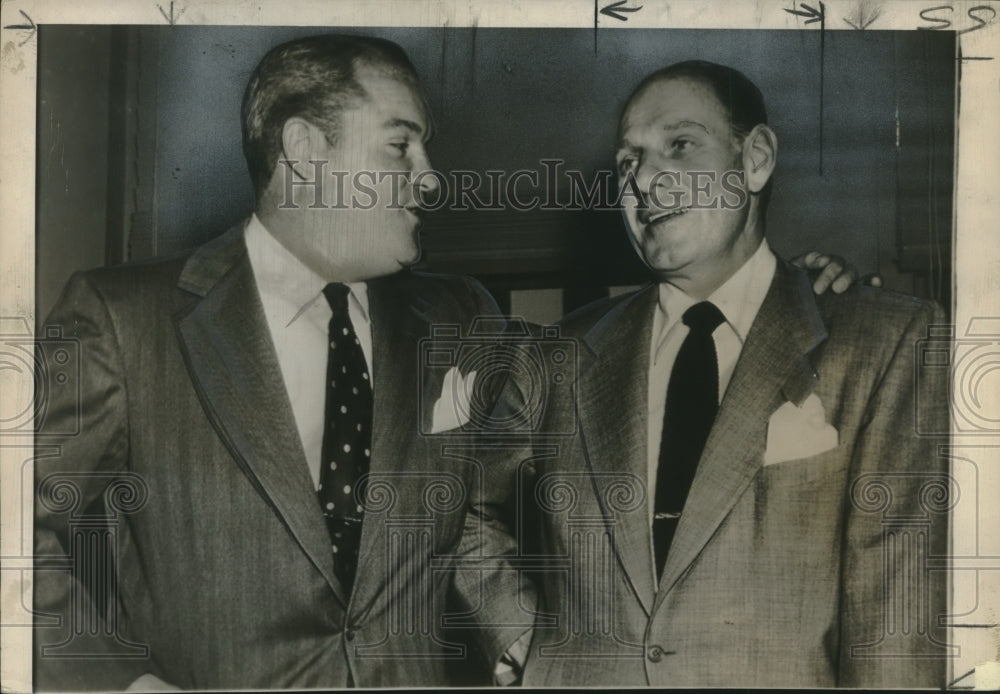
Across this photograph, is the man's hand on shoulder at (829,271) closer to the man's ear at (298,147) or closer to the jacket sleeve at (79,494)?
the man's ear at (298,147)

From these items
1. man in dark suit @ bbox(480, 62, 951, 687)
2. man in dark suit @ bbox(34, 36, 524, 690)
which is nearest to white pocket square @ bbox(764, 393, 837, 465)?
man in dark suit @ bbox(480, 62, 951, 687)

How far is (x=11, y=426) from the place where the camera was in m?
3.91

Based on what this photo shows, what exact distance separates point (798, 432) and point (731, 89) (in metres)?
1.17

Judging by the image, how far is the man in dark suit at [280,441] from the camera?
3.80 m

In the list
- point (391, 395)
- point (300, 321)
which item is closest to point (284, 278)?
point (300, 321)

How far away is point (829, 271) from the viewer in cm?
394

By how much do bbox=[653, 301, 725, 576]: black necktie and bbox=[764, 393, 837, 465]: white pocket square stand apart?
Result: 0.21 m

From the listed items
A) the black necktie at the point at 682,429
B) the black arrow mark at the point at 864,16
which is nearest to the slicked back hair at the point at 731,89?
the black arrow mark at the point at 864,16

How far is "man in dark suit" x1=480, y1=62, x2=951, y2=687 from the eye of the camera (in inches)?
151

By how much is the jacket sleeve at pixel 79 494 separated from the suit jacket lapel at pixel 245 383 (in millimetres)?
289

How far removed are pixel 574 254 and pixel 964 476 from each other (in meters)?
1.53

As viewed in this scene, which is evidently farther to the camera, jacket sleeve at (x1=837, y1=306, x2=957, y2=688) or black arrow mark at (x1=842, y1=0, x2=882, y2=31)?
black arrow mark at (x1=842, y1=0, x2=882, y2=31)

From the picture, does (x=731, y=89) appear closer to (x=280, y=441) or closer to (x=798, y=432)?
(x=798, y=432)

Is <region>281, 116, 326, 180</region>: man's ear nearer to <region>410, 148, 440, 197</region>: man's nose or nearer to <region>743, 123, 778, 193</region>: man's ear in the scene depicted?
<region>410, 148, 440, 197</region>: man's nose
